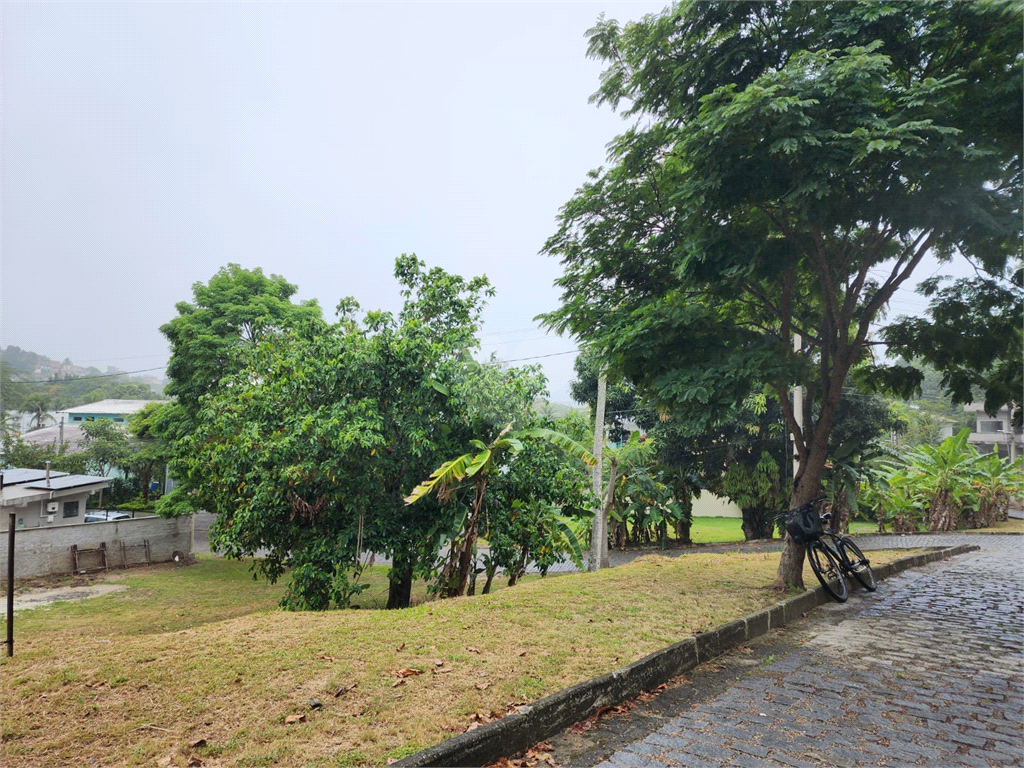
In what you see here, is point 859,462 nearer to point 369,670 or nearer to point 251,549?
point 251,549

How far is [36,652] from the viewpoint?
5113 millimetres

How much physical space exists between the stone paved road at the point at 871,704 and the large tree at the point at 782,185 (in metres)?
1.97

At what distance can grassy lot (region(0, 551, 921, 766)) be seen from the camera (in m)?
3.37

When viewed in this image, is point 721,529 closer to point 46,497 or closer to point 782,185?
point 782,185

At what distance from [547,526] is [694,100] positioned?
6.38 meters

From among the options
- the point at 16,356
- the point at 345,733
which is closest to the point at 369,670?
the point at 345,733

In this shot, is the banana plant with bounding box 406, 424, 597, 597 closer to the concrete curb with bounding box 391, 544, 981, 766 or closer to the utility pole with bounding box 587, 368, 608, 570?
the concrete curb with bounding box 391, 544, 981, 766

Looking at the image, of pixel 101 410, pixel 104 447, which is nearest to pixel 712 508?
pixel 104 447

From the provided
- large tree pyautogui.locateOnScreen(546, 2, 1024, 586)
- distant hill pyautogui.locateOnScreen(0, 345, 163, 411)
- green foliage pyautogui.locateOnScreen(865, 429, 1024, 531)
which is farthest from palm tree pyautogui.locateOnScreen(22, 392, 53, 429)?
green foliage pyautogui.locateOnScreen(865, 429, 1024, 531)

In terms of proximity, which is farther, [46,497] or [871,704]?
[46,497]

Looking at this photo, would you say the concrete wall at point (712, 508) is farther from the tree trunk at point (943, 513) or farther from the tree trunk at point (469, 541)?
the tree trunk at point (469, 541)

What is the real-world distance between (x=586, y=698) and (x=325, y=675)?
179 centimetres

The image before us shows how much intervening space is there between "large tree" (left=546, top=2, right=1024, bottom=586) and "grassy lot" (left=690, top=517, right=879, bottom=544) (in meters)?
15.6

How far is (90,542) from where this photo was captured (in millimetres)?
17438
